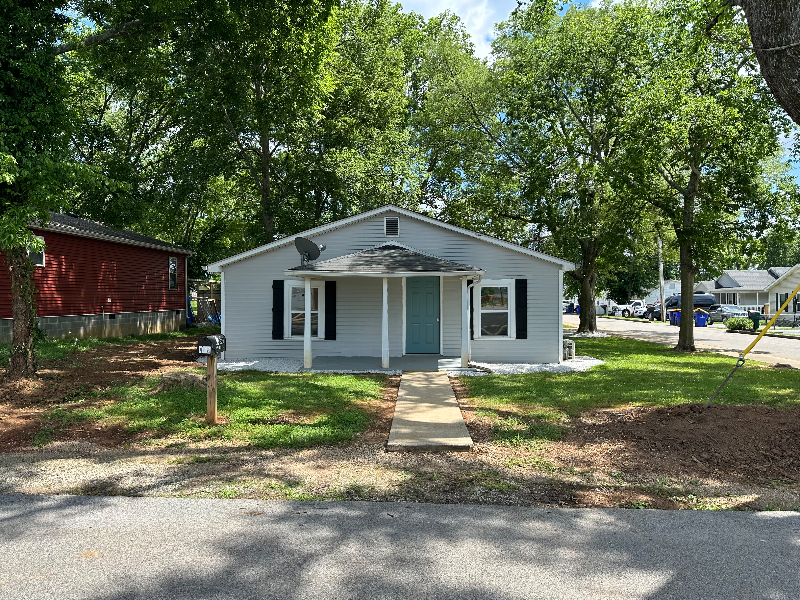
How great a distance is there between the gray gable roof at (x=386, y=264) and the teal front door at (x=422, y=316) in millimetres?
844

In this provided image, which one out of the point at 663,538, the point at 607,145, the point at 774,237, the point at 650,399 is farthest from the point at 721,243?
the point at 663,538

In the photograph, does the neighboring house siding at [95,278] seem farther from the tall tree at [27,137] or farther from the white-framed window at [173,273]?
the tall tree at [27,137]

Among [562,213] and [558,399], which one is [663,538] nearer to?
[558,399]

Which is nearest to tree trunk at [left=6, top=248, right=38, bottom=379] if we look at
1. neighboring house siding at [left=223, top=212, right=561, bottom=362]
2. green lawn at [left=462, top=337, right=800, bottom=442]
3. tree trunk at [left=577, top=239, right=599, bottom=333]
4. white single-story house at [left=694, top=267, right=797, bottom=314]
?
neighboring house siding at [left=223, top=212, right=561, bottom=362]

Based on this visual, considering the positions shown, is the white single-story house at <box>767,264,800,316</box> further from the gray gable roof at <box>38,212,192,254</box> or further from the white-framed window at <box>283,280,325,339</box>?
the gray gable roof at <box>38,212,192,254</box>

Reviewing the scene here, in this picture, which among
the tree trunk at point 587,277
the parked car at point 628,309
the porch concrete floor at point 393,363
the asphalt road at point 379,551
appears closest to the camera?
the asphalt road at point 379,551

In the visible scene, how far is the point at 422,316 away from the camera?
15.7 metres

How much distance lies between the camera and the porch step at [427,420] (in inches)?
260

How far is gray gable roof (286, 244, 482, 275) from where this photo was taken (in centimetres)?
1362

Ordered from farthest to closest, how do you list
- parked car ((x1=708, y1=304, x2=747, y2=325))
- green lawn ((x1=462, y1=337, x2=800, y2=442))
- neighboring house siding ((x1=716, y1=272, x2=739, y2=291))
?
neighboring house siding ((x1=716, y1=272, x2=739, y2=291)), parked car ((x1=708, y1=304, x2=747, y2=325)), green lawn ((x1=462, y1=337, x2=800, y2=442))

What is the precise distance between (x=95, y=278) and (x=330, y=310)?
33.9 feet

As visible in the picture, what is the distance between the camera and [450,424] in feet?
25.3

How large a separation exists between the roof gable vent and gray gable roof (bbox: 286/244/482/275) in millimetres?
557

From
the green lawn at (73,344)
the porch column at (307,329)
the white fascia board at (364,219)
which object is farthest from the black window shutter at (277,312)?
the green lawn at (73,344)
